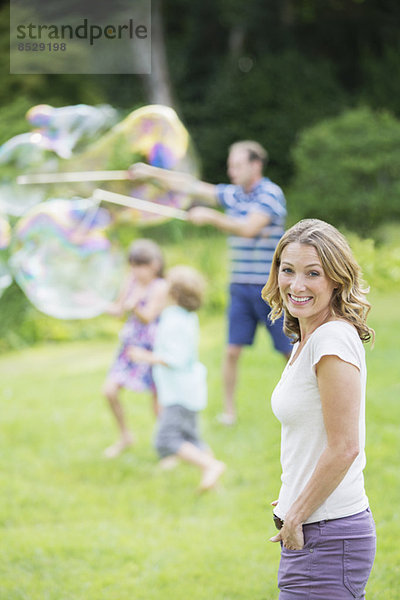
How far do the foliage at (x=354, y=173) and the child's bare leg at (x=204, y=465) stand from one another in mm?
9154

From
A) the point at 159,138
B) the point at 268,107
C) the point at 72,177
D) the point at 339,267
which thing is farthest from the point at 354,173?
the point at 339,267

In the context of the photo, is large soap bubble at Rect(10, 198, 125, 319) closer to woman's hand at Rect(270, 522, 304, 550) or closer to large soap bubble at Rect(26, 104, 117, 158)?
large soap bubble at Rect(26, 104, 117, 158)

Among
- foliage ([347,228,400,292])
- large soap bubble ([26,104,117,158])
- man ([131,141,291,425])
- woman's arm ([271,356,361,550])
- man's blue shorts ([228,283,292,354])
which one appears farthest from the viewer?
foliage ([347,228,400,292])

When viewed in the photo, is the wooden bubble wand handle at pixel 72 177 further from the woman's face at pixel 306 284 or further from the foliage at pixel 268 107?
the foliage at pixel 268 107

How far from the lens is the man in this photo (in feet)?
16.8

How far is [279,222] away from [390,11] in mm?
15623

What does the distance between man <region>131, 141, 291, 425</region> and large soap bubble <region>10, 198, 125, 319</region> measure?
50 centimetres

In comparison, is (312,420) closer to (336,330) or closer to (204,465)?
(336,330)

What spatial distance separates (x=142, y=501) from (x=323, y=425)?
2.53 metres

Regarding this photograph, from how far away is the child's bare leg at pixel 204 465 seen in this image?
4.37m

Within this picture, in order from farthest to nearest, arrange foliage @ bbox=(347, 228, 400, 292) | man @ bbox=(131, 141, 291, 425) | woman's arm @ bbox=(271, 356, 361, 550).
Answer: foliage @ bbox=(347, 228, 400, 292) < man @ bbox=(131, 141, 291, 425) < woman's arm @ bbox=(271, 356, 361, 550)

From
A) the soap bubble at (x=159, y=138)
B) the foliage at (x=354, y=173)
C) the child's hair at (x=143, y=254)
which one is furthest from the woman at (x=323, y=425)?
the foliage at (x=354, y=173)

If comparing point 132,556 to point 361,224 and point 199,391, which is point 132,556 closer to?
point 199,391

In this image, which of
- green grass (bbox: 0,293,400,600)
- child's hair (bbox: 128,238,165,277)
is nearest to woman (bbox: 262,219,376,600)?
green grass (bbox: 0,293,400,600)
